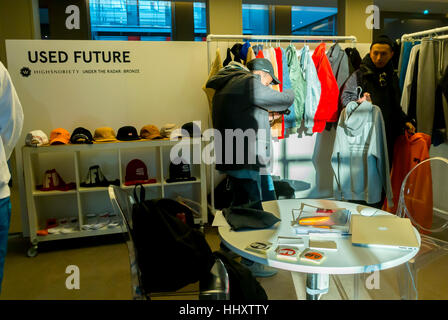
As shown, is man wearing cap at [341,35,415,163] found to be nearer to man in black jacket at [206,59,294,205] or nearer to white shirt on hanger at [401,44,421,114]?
white shirt on hanger at [401,44,421,114]

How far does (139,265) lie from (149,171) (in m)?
2.30

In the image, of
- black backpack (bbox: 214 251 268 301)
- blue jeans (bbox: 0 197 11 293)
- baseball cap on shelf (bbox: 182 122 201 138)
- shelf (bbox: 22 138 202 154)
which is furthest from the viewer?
baseball cap on shelf (bbox: 182 122 201 138)

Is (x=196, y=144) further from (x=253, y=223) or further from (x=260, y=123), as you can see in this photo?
(x=253, y=223)

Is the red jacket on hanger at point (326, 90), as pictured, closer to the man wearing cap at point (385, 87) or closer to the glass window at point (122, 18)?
the man wearing cap at point (385, 87)

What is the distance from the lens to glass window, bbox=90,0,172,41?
5.18m

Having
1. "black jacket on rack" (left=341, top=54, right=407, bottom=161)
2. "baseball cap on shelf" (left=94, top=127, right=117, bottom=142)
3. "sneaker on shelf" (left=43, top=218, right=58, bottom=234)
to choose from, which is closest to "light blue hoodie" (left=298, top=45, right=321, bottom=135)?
"black jacket on rack" (left=341, top=54, right=407, bottom=161)

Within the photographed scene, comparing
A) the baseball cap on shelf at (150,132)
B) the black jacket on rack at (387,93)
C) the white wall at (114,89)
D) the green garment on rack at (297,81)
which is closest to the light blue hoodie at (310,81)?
the green garment on rack at (297,81)

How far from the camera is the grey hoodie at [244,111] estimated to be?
2.15m

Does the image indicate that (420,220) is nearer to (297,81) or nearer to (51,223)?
(297,81)

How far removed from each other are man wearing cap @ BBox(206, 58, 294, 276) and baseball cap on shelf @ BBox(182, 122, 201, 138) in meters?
0.90

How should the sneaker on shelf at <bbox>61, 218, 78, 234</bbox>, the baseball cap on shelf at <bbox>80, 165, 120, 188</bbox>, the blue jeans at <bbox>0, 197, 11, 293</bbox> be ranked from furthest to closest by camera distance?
1. the baseball cap on shelf at <bbox>80, 165, 120, 188</bbox>
2. the sneaker on shelf at <bbox>61, 218, 78, 234</bbox>
3. the blue jeans at <bbox>0, 197, 11, 293</bbox>

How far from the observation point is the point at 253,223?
155cm

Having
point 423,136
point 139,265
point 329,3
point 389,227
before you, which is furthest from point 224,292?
point 329,3

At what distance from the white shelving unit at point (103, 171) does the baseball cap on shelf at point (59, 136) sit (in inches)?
3.5
